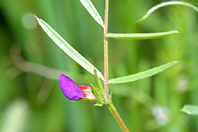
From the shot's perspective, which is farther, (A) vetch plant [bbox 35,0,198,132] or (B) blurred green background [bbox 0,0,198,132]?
(B) blurred green background [bbox 0,0,198,132]

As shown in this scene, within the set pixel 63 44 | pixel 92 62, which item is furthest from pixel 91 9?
pixel 92 62

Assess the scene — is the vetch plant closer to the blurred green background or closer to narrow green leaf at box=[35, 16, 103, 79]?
narrow green leaf at box=[35, 16, 103, 79]

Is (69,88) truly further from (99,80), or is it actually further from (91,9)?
(91,9)

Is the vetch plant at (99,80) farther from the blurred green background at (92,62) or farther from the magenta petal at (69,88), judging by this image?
the blurred green background at (92,62)

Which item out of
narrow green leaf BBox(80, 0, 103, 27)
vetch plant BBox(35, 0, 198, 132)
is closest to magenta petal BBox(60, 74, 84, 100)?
vetch plant BBox(35, 0, 198, 132)

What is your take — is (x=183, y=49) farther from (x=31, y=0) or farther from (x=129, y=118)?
(x=31, y=0)

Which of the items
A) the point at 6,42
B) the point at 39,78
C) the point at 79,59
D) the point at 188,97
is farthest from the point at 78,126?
the point at 79,59

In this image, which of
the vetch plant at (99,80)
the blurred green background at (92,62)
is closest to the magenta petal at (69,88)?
the vetch plant at (99,80)

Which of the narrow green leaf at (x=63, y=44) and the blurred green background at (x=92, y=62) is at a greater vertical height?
the narrow green leaf at (x=63, y=44)

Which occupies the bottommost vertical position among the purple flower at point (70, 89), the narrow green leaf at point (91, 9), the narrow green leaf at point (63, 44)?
the purple flower at point (70, 89)
